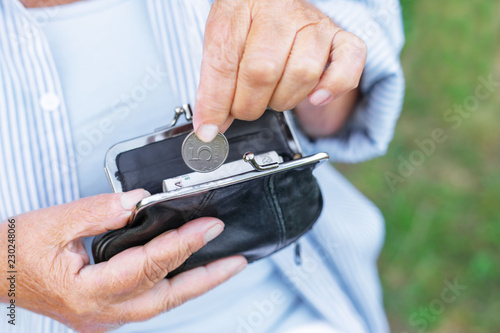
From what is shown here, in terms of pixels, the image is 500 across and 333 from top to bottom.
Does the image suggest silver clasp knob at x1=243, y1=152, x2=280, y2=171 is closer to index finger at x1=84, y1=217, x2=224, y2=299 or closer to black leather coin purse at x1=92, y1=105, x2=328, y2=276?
black leather coin purse at x1=92, y1=105, x2=328, y2=276

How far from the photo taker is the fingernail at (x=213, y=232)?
3.50 ft

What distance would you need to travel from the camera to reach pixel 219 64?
90 cm

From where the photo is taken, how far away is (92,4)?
1.26 meters

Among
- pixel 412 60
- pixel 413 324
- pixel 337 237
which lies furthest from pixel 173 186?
pixel 412 60

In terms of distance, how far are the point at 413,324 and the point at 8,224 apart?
76.0 inches

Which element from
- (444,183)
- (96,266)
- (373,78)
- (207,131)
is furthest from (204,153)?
(444,183)

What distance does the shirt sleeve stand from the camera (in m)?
1.36

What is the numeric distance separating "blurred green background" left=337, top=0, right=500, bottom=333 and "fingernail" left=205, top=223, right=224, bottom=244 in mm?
1614

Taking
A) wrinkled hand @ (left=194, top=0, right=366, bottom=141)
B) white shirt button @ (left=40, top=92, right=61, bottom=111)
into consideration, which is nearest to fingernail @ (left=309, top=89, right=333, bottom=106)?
wrinkled hand @ (left=194, top=0, right=366, bottom=141)

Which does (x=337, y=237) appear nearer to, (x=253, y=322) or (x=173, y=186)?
(x=253, y=322)

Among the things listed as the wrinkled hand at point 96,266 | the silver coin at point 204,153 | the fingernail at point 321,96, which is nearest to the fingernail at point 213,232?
the wrinkled hand at point 96,266

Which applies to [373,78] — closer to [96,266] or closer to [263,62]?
[263,62]

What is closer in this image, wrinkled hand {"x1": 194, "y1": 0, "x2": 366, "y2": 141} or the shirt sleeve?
wrinkled hand {"x1": 194, "y1": 0, "x2": 366, "y2": 141}

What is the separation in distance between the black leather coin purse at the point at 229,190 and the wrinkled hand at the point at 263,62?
13cm
